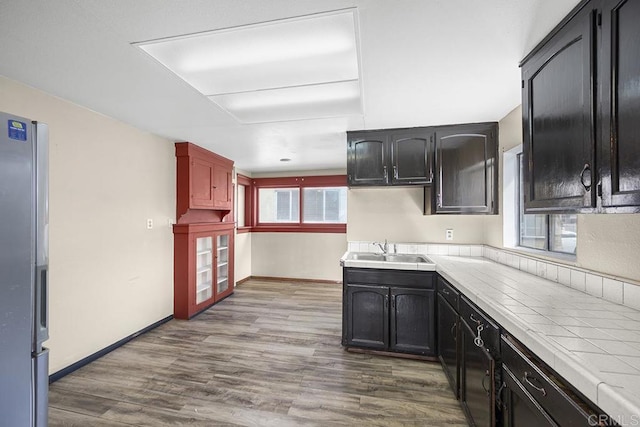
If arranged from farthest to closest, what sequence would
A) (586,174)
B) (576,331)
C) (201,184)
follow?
(201,184) < (586,174) < (576,331)

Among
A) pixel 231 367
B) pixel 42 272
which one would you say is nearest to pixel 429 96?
pixel 42 272

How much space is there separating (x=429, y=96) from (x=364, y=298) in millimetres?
1826

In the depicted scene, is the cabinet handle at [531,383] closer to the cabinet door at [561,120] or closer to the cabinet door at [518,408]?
the cabinet door at [518,408]

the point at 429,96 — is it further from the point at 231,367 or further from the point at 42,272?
the point at 231,367

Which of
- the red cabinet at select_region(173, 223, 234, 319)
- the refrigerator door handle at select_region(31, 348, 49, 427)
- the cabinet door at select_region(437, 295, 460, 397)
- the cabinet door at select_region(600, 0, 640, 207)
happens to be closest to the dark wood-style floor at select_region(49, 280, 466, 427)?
the cabinet door at select_region(437, 295, 460, 397)

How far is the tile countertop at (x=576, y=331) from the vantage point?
26.4 inches

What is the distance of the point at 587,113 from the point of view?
3.57 ft

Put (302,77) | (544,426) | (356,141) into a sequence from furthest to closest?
(356,141) < (302,77) < (544,426)

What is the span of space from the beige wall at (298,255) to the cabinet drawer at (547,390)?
396 centimetres

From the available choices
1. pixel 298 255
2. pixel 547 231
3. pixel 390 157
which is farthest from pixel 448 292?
pixel 298 255

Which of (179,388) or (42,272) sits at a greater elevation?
(42,272)

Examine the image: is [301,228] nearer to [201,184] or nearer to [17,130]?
[201,184]

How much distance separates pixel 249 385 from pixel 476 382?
160 cm

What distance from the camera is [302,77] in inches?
71.7
